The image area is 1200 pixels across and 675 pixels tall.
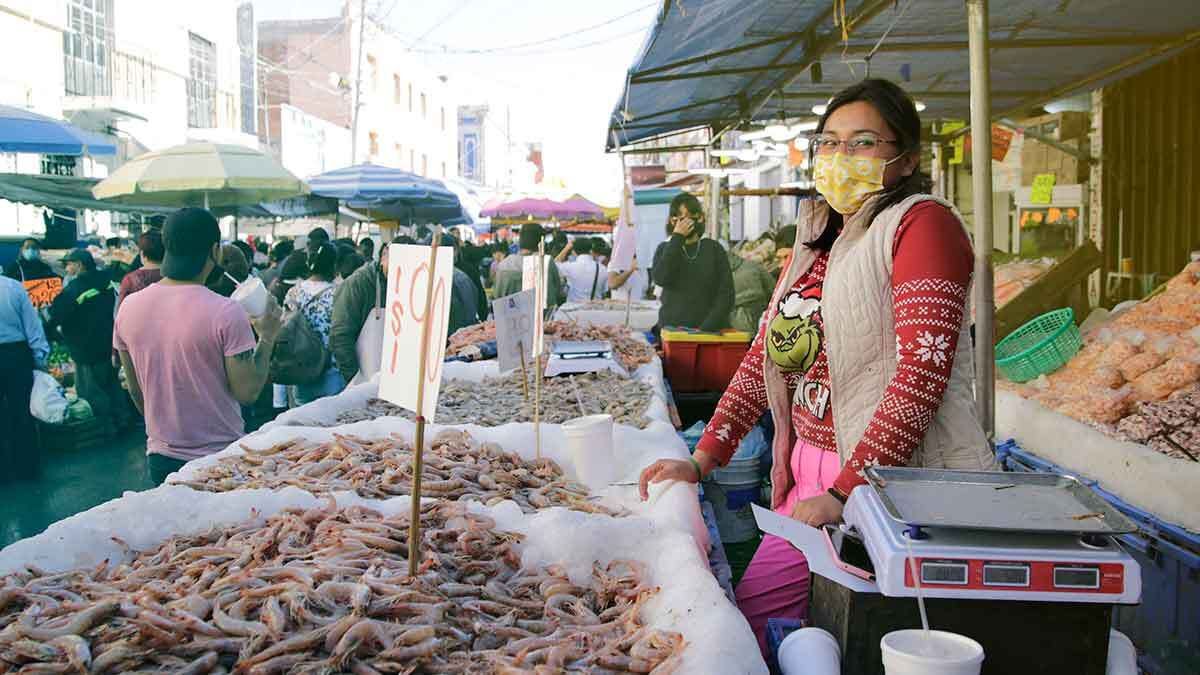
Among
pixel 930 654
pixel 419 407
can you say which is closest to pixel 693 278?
pixel 419 407

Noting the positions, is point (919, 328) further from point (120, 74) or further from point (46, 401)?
point (120, 74)

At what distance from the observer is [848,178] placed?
2.57 meters

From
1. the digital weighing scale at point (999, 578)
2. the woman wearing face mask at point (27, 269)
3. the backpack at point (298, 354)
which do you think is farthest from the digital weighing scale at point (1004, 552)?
the woman wearing face mask at point (27, 269)

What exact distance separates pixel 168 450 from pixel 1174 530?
432cm

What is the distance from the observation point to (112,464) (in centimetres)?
929

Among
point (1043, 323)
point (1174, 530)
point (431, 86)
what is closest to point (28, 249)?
point (1043, 323)

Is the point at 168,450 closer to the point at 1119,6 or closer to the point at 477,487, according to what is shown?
the point at 477,487

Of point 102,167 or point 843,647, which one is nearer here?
point 843,647

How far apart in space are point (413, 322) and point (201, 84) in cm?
2890

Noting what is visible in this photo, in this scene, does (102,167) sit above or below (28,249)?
above

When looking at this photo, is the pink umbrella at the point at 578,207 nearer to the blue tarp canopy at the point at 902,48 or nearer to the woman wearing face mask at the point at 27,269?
the blue tarp canopy at the point at 902,48

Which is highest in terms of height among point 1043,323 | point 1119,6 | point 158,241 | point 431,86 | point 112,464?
point 431,86

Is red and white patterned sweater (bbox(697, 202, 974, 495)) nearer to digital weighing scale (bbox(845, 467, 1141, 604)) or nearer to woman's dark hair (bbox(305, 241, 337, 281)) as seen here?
digital weighing scale (bbox(845, 467, 1141, 604))

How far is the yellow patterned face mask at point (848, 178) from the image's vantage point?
2.54 m
